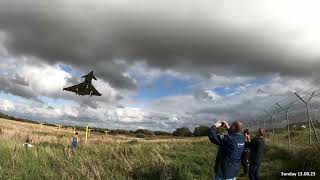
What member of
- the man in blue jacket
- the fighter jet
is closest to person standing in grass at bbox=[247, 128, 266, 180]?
the man in blue jacket

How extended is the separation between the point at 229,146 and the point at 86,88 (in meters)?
6.25

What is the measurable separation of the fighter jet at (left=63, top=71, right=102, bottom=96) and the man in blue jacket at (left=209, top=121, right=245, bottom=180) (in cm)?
593

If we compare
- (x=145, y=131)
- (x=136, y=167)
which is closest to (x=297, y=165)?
(x=136, y=167)

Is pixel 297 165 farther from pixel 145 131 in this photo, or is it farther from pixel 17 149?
pixel 145 131

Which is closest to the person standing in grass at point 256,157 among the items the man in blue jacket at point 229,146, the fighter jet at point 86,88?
the man in blue jacket at point 229,146

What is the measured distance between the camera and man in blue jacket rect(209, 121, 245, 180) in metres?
8.58

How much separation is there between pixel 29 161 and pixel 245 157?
656 cm

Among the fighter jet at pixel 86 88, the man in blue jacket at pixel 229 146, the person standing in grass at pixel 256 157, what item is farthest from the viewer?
the fighter jet at pixel 86 88

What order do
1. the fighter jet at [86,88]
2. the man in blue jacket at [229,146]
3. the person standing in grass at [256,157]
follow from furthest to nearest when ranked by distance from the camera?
the fighter jet at [86,88] < the person standing in grass at [256,157] < the man in blue jacket at [229,146]

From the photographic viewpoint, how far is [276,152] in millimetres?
19766

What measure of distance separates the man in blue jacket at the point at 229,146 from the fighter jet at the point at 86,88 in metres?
5.93

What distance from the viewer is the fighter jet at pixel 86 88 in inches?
534

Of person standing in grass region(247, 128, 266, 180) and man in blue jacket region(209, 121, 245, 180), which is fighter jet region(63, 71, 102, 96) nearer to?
person standing in grass region(247, 128, 266, 180)

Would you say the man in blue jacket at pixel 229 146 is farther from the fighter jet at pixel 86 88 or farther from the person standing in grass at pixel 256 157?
the fighter jet at pixel 86 88
